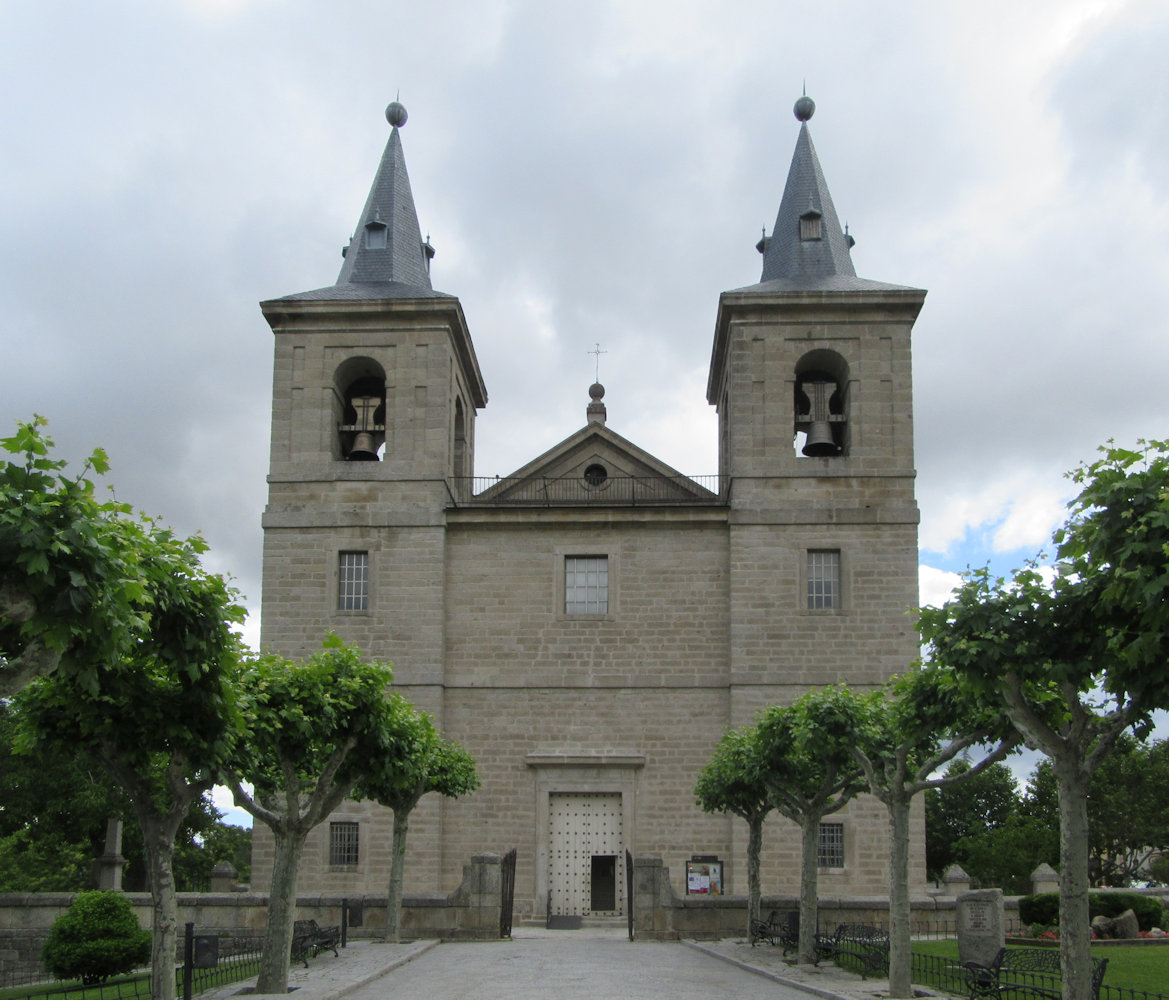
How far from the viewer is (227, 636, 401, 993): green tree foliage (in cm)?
1509

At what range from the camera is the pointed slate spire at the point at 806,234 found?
3262cm

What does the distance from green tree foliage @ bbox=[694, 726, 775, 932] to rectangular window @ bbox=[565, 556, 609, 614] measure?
20.8ft

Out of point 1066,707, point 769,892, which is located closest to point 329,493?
point 769,892

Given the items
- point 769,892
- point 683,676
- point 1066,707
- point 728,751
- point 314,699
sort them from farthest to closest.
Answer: point 683,676
point 769,892
point 728,751
point 314,699
point 1066,707

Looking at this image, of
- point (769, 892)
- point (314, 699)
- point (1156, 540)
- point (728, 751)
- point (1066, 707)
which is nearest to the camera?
point (1156, 540)

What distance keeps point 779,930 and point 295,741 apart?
395 inches

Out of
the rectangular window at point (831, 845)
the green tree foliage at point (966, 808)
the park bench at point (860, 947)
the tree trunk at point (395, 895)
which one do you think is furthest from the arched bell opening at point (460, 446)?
the green tree foliage at point (966, 808)

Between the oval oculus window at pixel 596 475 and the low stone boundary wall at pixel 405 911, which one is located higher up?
the oval oculus window at pixel 596 475

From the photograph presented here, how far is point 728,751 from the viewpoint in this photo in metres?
23.0

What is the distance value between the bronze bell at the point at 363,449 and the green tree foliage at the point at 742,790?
11612mm

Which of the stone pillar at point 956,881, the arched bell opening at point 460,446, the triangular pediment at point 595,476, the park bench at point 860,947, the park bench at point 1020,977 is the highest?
the arched bell opening at point 460,446

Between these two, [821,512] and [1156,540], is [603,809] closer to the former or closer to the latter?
[821,512]

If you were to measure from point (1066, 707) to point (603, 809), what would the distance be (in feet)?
56.3

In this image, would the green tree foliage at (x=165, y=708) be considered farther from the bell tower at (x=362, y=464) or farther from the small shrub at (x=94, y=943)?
the bell tower at (x=362, y=464)
